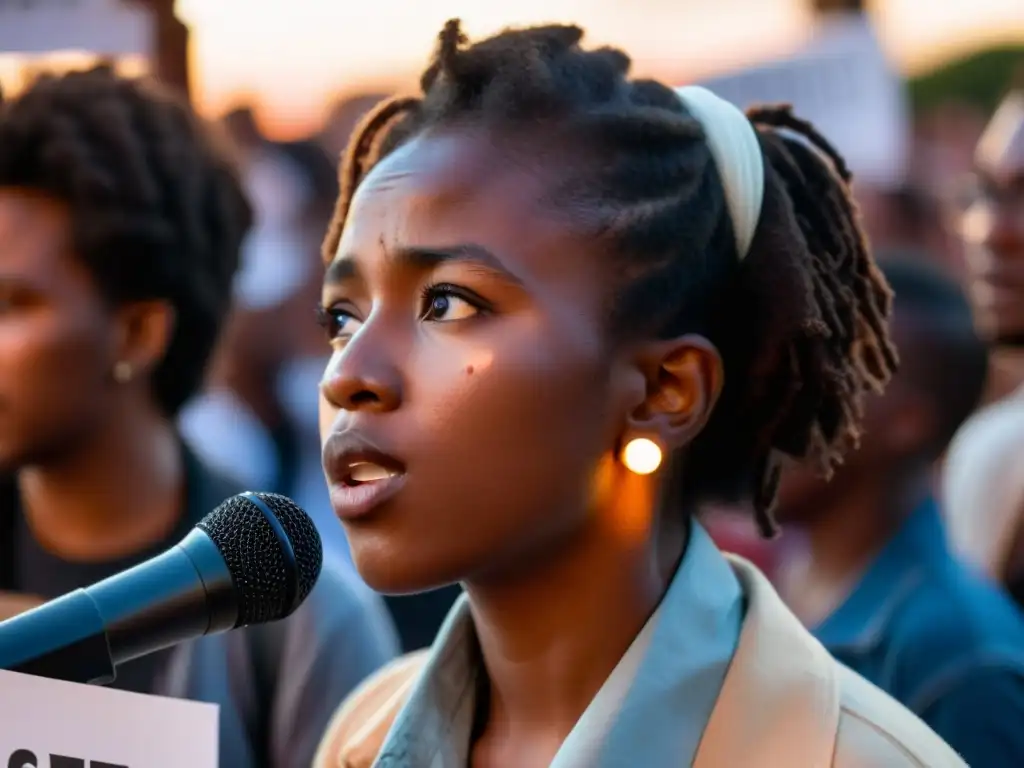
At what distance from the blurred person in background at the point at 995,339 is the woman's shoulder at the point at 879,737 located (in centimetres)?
216

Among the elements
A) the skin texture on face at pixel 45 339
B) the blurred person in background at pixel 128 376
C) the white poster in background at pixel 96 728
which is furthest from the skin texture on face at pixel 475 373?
the skin texture on face at pixel 45 339

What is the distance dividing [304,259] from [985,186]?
2.98m

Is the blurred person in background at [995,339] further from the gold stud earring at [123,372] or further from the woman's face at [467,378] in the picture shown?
the woman's face at [467,378]

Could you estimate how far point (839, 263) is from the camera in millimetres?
2285

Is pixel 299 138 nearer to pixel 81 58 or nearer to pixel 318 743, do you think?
pixel 81 58

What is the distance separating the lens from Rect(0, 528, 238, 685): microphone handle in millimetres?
1543

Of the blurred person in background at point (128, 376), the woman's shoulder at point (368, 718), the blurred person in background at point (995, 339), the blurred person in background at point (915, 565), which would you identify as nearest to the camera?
the woman's shoulder at point (368, 718)

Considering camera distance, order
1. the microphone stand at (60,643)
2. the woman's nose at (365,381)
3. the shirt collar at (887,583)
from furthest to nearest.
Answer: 1. the shirt collar at (887,583)
2. the woman's nose at (365,381)
3. the microphone stand at (60,643)

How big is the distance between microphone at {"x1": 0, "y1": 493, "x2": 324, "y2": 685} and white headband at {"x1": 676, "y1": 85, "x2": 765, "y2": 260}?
0.76 metres

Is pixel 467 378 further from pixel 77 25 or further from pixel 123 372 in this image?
pixel 77 25

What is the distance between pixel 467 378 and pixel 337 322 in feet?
1.03

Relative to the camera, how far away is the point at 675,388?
6.82 feet

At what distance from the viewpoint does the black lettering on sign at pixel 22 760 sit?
5.38 feet

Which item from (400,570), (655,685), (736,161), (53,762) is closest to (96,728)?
(53,762)
